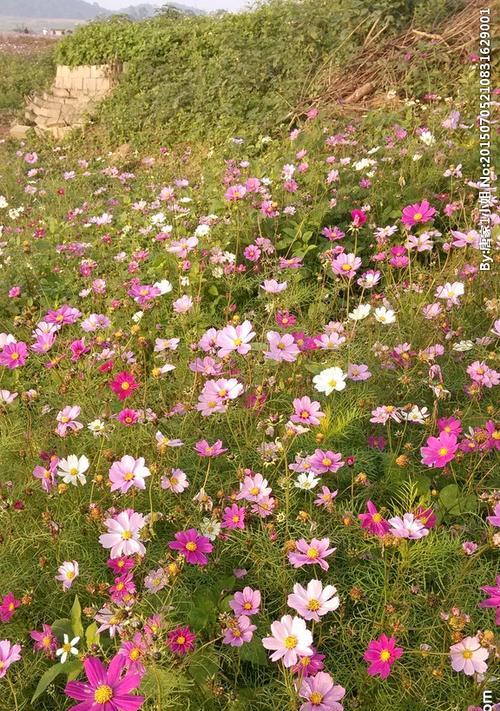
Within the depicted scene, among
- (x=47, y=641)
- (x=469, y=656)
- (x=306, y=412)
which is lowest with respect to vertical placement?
(x=47, y=641)

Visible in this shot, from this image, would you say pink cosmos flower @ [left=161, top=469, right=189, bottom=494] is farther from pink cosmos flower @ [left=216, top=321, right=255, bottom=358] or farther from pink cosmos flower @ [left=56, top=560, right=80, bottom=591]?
pink cosmos flower @ [left=216, top=321, right=255, bottom=358]

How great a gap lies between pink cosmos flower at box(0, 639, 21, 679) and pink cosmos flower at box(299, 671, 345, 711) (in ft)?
1.76

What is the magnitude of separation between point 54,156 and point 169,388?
20.3ft

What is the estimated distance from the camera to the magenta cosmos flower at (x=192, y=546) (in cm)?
118

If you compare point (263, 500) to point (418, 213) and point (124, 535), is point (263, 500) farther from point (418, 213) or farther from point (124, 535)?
point (418, 213)

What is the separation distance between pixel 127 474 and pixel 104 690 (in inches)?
18.2

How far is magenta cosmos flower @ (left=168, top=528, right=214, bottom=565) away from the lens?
3.88 ft

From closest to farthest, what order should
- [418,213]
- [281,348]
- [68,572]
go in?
[68,572], [281,348], [418,213]

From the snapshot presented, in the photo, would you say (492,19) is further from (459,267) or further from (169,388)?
(169,388)

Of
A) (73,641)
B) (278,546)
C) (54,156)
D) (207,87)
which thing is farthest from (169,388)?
(54,156)

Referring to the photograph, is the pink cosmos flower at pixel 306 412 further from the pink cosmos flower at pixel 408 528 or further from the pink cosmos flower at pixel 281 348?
the pink cosmos flower at pixel 408 528

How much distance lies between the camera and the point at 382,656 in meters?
0.97

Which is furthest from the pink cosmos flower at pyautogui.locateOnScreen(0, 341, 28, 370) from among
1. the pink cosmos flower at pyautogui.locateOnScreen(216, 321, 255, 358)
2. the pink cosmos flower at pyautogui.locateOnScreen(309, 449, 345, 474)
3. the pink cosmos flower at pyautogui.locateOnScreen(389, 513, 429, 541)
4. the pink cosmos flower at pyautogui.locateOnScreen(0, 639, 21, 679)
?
the pink cosmos flower at pyautogui.locateOnScreen(389, 513, 429, 541)

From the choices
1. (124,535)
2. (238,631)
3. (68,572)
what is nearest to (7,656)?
(68,572)
